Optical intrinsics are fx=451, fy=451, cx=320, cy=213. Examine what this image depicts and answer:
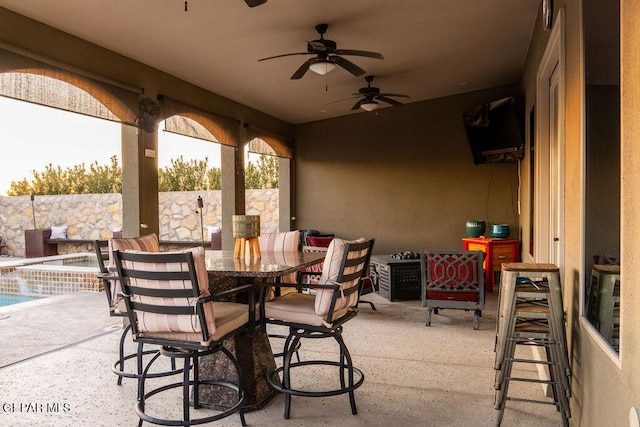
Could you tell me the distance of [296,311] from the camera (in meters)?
2.50

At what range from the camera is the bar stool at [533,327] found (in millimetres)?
2285

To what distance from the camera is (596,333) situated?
1.89 meters

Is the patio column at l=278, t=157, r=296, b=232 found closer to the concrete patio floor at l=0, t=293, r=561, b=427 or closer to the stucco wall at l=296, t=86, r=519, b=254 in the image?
the stucco wall at l=296, t=86, r=519, b=254

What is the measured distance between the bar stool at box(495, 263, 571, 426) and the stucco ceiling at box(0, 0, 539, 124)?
275cm

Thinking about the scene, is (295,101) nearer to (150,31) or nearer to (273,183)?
(150,31)

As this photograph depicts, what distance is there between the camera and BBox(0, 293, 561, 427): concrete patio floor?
2.54m

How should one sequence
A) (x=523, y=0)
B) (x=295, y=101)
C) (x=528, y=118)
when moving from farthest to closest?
(x=295, y=101)
(x=528, y=118)
(x=523, y=0)

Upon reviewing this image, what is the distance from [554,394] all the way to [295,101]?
220 inches

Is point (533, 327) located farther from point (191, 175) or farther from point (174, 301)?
point (191, 175)

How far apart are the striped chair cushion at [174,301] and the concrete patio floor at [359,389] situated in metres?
0.70

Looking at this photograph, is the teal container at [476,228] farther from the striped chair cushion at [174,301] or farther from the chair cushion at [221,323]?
the striped chair cushion at [174,301]

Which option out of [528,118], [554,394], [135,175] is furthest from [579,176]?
[135,175]

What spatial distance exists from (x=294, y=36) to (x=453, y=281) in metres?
2.92

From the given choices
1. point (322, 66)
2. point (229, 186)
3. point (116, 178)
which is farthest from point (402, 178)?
point (116, 178)
